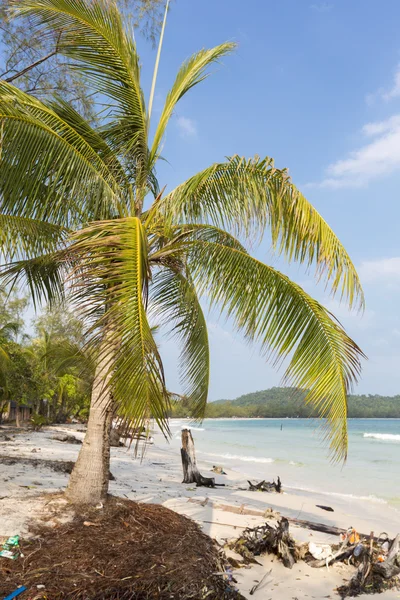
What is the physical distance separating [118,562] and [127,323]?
2269mm

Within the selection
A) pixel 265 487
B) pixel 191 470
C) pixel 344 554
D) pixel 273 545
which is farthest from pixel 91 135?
pixel 265 487

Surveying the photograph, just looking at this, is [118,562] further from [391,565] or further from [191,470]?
[191,470]

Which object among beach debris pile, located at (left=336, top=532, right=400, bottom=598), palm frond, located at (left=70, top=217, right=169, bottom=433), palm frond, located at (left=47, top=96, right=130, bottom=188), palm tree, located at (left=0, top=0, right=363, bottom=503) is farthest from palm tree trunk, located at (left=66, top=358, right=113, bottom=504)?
beach debris pile, located at (left=336, top=532, right=400, bottom=598)

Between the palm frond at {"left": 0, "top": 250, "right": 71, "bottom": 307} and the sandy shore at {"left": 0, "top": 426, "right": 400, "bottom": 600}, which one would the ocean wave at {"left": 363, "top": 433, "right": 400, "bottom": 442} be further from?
the palm frond at {"left": 0, "top": 250, "right": 71, "bottom": 307}

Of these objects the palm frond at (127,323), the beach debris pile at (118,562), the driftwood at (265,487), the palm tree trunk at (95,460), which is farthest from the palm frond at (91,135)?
the driftwood at (265,487)

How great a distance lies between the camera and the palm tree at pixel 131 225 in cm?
451

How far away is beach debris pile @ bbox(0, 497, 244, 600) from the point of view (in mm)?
3838

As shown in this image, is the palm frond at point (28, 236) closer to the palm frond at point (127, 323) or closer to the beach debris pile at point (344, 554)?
the palm frond at point (127, 323)

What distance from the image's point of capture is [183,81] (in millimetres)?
6273

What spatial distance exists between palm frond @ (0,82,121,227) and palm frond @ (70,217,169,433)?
1.02 metres

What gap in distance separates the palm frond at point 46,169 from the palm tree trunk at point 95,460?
190cm

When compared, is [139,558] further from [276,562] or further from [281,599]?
[276,562]

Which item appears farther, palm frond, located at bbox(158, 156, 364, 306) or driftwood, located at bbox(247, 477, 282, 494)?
driftwood, located at bbox(247, 477, 282, 494)

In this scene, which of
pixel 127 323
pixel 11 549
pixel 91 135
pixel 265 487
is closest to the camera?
pixel 127 323
